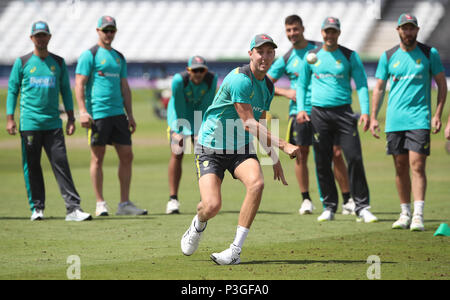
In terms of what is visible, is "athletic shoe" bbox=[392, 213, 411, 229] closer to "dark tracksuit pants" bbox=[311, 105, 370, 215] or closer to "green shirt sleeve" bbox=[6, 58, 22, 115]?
"dark tracksuit pants" bbox=[311, 105, 370, 215]

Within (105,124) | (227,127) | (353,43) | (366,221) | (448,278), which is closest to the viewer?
(448,278)

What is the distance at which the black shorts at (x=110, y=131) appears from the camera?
38.2ft

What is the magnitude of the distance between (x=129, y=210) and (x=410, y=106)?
4413 millimetres

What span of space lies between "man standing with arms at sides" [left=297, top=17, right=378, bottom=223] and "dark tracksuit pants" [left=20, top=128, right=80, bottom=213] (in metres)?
3.41

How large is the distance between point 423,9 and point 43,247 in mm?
47025

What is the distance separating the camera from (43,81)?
36.3 feet

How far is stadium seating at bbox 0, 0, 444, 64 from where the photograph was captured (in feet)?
174

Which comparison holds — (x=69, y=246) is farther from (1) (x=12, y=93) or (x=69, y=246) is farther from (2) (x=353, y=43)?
(2) (x=353, y=43)

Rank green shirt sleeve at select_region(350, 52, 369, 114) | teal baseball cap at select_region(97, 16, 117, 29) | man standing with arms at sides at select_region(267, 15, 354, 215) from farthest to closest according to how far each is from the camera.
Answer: man standing with arms at sides at select_region(267, 15, 354, 215) < teal baseball cap at select_region(97, 16, 117, 29) < green shirt sleeve at select_region(350, 52, 369, 114)

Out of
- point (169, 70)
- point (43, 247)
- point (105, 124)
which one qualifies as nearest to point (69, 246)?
point (43, 247)

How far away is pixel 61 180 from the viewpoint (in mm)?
11031

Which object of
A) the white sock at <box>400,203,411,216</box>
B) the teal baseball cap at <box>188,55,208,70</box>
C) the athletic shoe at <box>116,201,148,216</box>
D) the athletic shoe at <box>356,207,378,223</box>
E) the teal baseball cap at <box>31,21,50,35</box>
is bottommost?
the athletic shoe at <box>116,201,148,216</box>
